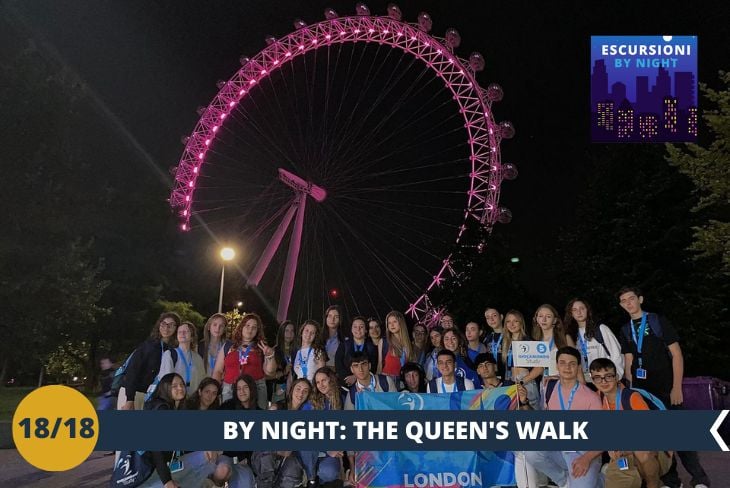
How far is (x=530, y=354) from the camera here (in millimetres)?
7289

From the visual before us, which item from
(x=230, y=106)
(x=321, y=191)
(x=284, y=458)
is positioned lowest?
(x=284, y=458)

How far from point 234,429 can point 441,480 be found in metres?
2.08

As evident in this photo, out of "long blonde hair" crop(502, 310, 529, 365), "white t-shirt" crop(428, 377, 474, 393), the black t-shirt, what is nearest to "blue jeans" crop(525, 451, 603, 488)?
"white t-shirt" crop(428, 377, 474, 393)

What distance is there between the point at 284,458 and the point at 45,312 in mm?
17209

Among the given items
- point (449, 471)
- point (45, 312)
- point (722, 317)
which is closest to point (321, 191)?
point (45, 312)

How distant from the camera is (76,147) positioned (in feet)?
85.4

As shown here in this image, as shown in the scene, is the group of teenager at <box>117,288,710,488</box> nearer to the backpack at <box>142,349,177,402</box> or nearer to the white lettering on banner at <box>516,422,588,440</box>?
the backpack at <box>142,349,177,402</box>

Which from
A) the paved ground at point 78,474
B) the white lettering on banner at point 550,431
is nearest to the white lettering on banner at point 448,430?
the white lettering on banner at point 550,431

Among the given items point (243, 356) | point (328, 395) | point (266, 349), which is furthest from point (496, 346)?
point (243, 356)

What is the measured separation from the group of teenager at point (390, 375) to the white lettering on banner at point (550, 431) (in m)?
0.17

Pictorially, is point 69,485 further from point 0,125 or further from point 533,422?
point 0,125

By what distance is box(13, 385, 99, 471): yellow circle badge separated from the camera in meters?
6.33

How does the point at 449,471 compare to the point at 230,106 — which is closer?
the point at 449,471

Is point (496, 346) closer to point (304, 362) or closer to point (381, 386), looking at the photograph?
point (381, 386)
